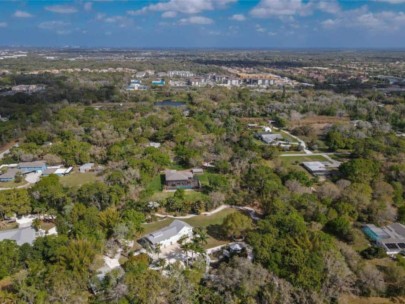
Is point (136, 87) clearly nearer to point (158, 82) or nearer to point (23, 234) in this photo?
point (158, 82)

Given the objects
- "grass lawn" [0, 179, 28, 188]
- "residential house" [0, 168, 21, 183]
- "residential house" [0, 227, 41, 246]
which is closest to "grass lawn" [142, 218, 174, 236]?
"residential house" [0, 227, 41, 246]

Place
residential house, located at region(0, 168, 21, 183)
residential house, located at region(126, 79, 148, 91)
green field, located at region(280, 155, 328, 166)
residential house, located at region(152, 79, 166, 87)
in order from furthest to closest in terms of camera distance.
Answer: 1. residential house, located at region(152, 79, 166, 87)
2. residential house, located at region(126, 79, 148, 91)
3. green field, located at region(280, 155, 328, 166)
4. residential house, located at region(0, 168, 21, 183)

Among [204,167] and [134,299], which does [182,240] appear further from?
[204,167]

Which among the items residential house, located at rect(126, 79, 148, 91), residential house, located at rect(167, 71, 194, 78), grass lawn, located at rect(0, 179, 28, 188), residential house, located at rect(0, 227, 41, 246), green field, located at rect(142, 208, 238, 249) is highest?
residential house, located at rect(167, 71, 194, 78)

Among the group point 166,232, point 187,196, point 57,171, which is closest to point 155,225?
point 166,232

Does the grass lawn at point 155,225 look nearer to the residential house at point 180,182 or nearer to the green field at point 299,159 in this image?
the residential house at point 180,182

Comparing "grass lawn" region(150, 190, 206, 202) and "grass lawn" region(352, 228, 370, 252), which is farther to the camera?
"grass lawn" region(150, 190, 206, 202)

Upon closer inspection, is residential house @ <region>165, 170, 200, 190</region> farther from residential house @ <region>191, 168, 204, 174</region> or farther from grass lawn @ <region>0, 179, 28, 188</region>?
grass lawn @ <region>0, 179, 28, 188</region>
